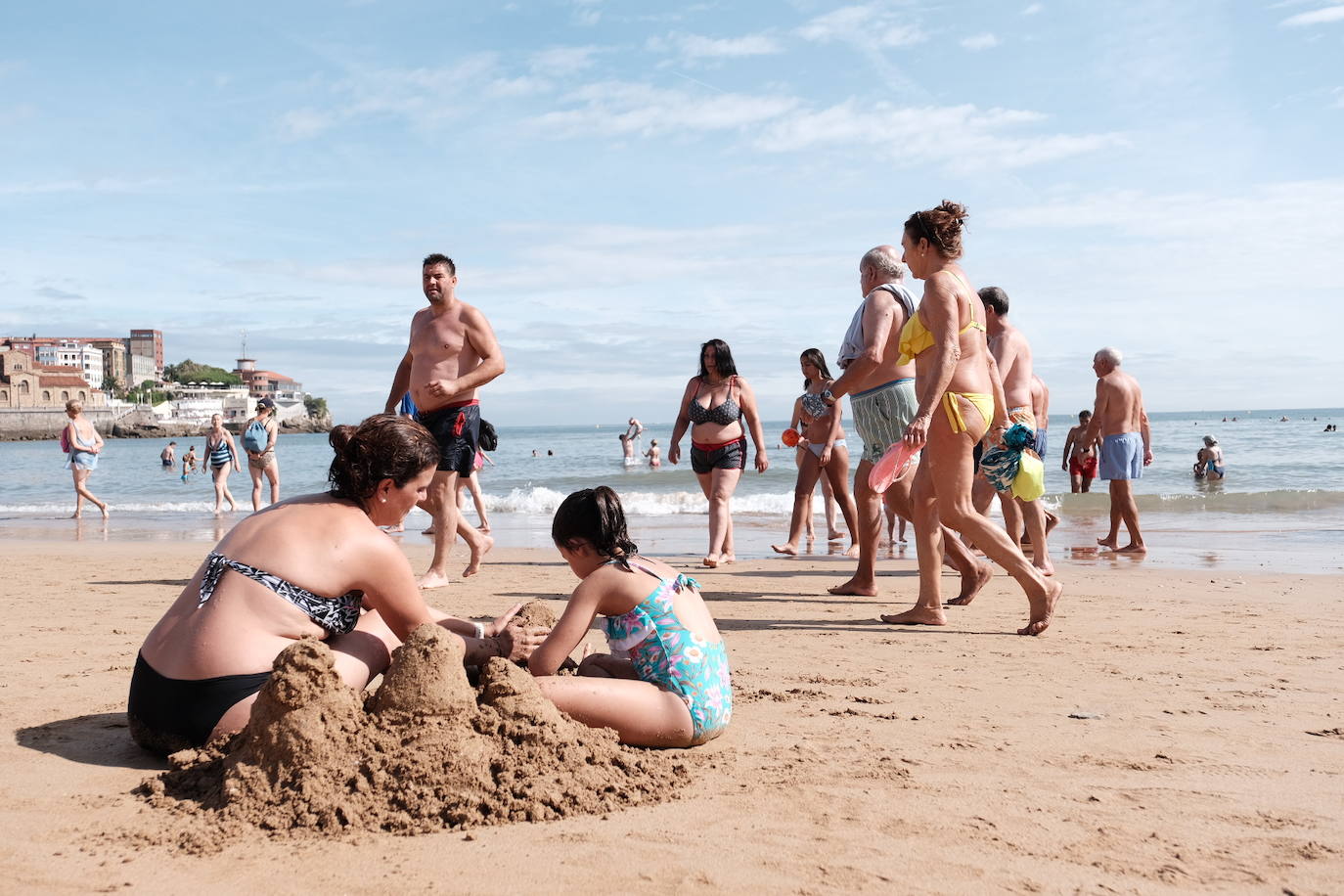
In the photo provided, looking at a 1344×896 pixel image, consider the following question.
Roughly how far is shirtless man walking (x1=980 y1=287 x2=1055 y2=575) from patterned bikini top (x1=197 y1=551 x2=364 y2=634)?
4.80 m

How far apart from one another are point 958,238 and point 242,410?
118601 mm

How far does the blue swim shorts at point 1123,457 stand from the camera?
9164 millimetres

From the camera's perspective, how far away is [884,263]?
5.99 metres

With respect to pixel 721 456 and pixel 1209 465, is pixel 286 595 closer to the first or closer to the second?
pixel 721 456

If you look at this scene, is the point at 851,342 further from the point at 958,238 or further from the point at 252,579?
the point at 252,579

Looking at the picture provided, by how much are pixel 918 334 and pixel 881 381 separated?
784 millimetres

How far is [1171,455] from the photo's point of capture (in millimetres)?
31547

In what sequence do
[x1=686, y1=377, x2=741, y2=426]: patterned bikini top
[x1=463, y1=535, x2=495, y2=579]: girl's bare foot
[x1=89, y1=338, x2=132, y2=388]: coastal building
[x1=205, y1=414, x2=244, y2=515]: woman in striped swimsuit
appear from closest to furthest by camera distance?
[x1=463, y1=535, x2=495, y2=579]: girl's bare foot, [x1=686, y1=377, x2=741, y2=426]: patterned bikini top, [x1=205, y1=414, x2=244, y2=515]: woman in striped swimsuit, [x1=89, y1=338, x2=132, y2=388]: coastal building

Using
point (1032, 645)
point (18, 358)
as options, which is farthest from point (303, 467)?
point (18, 358)

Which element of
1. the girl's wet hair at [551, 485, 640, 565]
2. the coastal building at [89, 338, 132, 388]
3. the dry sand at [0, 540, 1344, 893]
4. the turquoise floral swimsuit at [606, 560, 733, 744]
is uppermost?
the coastal building at [89, 338, 132, 388]

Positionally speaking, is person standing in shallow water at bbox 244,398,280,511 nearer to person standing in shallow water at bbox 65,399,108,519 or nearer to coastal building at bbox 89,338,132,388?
person standing in shallow water at bbox 65,399,108,519

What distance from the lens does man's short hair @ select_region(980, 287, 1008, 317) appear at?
7043mm

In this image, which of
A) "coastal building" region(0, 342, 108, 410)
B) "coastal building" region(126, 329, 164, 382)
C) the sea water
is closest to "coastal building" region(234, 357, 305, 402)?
"coastal building" region(126, 329, 164, 382)

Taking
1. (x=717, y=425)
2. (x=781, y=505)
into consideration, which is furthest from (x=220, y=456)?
(x=717, y=425)
